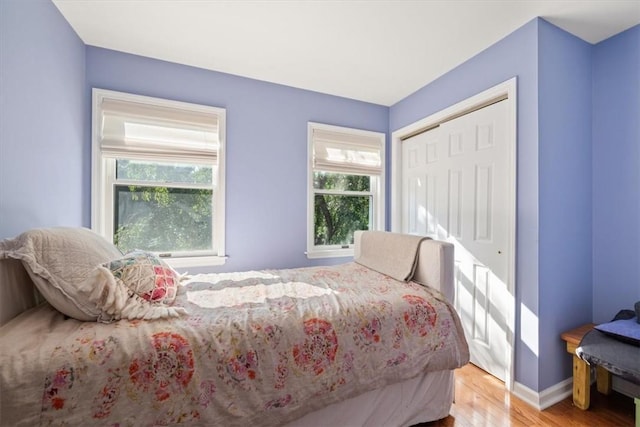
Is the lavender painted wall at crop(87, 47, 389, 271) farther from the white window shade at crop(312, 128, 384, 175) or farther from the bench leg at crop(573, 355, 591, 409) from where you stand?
the bench leg at crop(573, 355, 591, 409)

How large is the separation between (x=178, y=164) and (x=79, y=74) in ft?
2.86

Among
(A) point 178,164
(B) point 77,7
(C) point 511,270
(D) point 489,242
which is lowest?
(C) point 511,270

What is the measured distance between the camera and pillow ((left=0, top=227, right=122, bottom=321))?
98 cm

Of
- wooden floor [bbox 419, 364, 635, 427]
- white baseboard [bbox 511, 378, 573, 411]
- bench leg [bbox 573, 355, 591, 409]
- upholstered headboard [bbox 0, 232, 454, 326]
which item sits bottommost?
wooden floor [bbox 419, 364, 635, 427]

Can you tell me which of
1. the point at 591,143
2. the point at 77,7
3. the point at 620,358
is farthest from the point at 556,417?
the point at 77,7

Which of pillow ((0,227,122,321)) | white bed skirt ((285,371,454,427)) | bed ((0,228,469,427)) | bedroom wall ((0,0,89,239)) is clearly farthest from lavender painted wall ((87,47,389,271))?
white bed skirt ((285,371,454,427))

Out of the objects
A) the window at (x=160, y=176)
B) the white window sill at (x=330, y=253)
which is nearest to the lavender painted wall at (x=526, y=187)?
the white window sill at (x=330, y=253)

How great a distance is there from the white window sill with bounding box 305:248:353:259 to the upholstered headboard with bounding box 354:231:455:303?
1.27 m

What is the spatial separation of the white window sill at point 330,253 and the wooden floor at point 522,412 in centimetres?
149

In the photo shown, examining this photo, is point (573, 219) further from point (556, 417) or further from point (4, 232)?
point (4, 232)

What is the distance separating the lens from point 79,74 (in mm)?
1914

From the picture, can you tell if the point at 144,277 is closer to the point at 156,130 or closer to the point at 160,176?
the point at 160,176

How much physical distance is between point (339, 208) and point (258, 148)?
110cm

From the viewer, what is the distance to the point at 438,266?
5.09 feet
